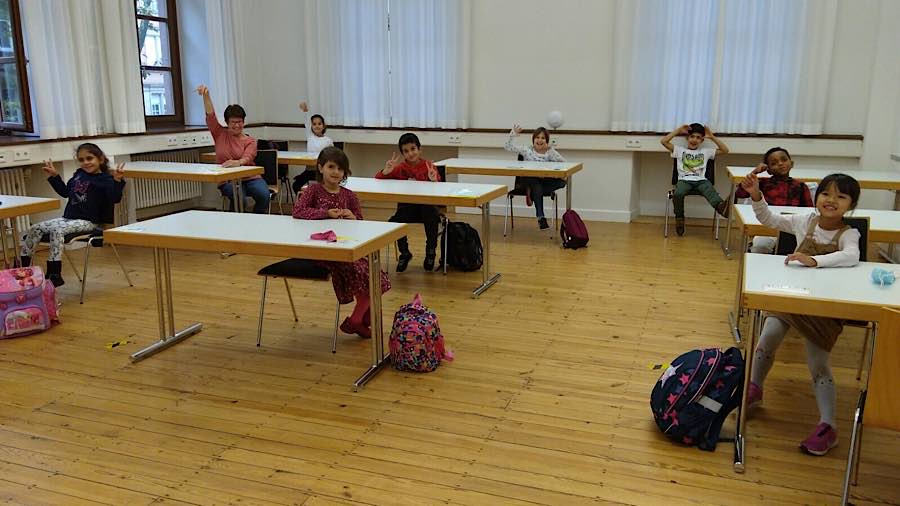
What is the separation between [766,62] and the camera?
7.12 metres

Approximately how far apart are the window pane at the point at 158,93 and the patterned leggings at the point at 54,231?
3288mm

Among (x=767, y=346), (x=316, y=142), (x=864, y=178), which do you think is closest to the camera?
(x=767, y=346)

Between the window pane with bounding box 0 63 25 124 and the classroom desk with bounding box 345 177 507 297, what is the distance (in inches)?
132

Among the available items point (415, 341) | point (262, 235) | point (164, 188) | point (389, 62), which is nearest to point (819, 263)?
point (415, 341)

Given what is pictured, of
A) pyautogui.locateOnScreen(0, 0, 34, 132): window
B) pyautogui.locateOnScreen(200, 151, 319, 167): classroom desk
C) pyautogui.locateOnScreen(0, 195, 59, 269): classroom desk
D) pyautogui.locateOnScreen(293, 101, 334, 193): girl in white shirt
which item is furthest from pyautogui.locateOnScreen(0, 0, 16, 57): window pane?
pyautogui.locateOnScreen(293, 101, 334, 193): girl in white shirt

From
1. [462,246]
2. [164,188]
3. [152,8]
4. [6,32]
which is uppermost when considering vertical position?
[152,8]

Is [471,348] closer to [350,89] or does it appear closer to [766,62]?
[766,62]

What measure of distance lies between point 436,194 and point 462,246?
88 centimetres

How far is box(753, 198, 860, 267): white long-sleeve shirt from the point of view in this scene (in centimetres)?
295

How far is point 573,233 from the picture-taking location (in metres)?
6.54

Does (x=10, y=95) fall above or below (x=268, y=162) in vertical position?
above

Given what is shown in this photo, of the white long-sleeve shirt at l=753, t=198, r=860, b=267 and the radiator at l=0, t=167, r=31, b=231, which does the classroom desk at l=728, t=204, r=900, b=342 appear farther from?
the radiator at l=0, t=167, r=31, b=231

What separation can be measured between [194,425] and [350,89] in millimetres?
6198

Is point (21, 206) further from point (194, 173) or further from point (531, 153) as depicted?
point (531, 153)
